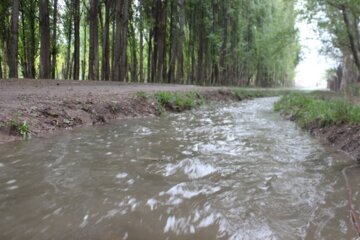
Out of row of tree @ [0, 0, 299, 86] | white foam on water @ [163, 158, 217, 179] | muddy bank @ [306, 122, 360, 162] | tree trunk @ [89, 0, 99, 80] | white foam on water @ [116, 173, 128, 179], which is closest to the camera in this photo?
white foam on water @ [116, 173, 128, 179]

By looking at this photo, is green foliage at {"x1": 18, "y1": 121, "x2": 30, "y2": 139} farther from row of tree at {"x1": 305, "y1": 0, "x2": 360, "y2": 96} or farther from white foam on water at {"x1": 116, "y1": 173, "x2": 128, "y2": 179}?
row of tree at {"x1": 305, "y1": 0, "x2": 360, "y2": 96}

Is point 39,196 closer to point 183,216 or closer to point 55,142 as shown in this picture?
point 183,216

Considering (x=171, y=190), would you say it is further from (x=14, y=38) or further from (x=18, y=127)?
(x=14, y=38)

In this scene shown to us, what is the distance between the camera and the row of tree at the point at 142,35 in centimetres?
1702

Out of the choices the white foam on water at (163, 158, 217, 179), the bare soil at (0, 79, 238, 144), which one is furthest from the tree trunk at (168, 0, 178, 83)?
the white foam on water at (163, 158, 217, 179)

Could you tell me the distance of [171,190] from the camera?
2996 mm

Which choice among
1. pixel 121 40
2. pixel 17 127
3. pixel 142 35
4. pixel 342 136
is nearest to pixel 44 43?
pixel 121 40

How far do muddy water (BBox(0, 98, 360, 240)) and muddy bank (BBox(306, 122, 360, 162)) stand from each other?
0.31m

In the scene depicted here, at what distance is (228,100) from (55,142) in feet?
41.7

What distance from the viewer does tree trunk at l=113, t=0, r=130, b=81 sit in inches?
663

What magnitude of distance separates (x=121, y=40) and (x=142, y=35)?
6.01 metres

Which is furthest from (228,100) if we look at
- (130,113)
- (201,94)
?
(130,113)

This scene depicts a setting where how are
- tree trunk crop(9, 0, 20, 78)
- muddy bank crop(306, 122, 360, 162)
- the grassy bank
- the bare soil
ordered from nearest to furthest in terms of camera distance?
muddy bank crop(306, 122, 360, 162), the bare soil, the grassy bank, tree trunk crop(9, 0, 20, 78)

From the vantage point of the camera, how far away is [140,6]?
22234mm
